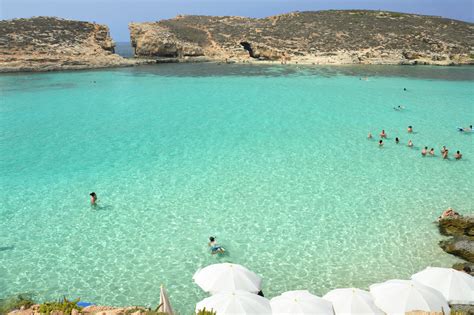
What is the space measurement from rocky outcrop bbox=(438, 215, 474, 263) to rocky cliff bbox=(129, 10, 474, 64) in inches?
2446

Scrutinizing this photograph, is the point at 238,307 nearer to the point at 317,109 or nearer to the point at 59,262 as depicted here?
the point at 59,262

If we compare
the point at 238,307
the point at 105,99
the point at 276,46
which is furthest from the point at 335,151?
the point at 276,46

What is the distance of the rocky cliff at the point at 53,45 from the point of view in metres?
60.0

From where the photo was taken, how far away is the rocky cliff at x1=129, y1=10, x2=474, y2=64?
74625 millimetres

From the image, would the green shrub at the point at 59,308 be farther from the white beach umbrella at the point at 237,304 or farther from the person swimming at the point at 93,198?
the person swimming at the point at 93,198

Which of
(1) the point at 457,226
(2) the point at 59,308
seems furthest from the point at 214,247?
(1) the point at 457,226

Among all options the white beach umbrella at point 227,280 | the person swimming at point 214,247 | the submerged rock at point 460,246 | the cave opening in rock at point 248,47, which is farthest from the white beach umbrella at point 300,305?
the cave opening in rock at point 248,47

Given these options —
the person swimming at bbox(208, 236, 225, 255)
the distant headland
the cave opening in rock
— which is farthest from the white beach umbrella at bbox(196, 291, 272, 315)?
the cave opening in rock

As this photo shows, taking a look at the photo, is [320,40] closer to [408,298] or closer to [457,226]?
[457,226]

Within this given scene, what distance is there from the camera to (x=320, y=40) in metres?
81.8

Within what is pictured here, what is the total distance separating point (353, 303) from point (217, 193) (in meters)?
8.86

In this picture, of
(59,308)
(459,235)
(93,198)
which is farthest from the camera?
(93,198)

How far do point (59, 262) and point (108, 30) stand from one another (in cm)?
7651

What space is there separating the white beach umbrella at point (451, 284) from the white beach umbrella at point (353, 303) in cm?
199
